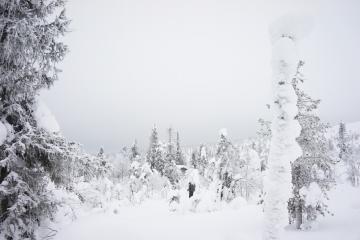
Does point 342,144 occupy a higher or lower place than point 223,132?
higher

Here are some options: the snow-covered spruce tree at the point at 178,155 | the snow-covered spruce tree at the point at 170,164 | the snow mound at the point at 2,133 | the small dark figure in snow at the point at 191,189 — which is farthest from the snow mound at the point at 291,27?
the snow-covered spruce tree at the point at 178,155

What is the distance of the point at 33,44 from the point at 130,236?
8.22 meters

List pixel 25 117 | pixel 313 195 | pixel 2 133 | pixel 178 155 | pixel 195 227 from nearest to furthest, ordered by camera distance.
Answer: pixel 2 133
pixel 25 117
pixel 313 195
pixel 195 227
pixel 178 155

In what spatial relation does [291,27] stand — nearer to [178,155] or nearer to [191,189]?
[191,189]

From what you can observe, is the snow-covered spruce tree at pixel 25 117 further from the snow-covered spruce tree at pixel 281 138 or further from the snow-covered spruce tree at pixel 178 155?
the snow-covered spruce tree at pixel 178 155

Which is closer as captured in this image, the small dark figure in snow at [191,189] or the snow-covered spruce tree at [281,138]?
the snow-covered spruce tree at [281,138]

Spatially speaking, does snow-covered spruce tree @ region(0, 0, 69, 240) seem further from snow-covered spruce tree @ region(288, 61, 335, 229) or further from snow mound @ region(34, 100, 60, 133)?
snow-covered spruce tree @ region(288, 61, 335, 229)

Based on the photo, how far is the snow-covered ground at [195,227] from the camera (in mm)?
11414

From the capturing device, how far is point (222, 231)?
13.1 meters

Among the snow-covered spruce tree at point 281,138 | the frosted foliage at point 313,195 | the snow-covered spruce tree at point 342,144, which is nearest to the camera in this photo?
the snow-covered spruce tree at point 281,138

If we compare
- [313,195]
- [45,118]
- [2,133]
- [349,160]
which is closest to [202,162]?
[349,160]

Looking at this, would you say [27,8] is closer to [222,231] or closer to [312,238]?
[222,231]

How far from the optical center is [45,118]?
7281mm

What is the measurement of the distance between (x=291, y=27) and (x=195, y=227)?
448 inches
